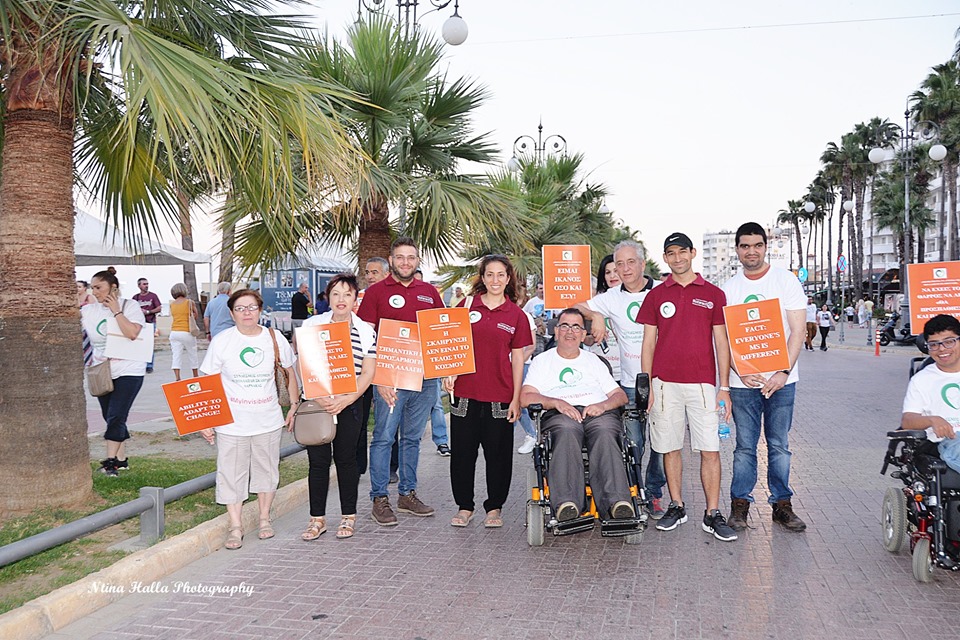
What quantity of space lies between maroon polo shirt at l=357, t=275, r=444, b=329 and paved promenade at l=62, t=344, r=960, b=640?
1566mm

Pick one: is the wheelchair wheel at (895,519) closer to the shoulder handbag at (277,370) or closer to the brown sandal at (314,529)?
the brown sandal at (314,529)

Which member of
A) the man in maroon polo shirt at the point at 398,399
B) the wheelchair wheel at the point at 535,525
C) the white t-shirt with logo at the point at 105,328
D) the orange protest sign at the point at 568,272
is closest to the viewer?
the wheelchair wheel at the point at 535,525

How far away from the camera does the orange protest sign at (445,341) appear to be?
5539 mm

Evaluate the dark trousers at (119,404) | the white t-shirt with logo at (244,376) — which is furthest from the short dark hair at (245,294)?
the dark trousers at (119,404)

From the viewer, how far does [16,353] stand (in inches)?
210

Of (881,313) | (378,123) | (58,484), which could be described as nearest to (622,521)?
(58,484)

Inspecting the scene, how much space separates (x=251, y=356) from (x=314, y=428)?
652mm

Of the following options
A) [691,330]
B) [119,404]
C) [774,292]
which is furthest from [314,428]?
[774,292]

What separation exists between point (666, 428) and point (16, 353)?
179 inches

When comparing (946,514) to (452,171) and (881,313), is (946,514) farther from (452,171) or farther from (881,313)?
(881,313)

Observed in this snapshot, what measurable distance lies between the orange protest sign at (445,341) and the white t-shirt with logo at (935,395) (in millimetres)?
2856

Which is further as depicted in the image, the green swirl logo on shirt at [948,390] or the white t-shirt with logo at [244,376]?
the white t-shirt with logo at [244,376]

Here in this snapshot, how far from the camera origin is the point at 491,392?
567 centimetres

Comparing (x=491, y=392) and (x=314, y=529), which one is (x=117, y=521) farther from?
(x=491, y=392)
